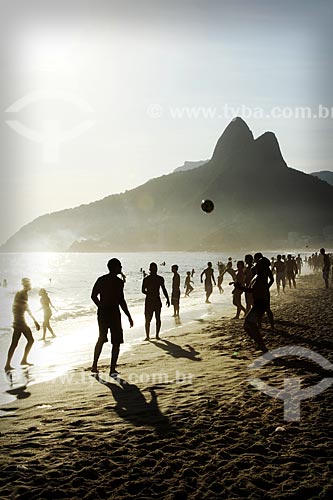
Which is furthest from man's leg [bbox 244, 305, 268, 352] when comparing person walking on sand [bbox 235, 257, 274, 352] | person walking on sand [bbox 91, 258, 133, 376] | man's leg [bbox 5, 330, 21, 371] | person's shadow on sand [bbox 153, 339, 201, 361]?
man's leg [bbox 5, 330, 21, 371]

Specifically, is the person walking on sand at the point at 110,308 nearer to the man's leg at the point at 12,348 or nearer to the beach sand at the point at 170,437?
the beach sand at the point at 170,437

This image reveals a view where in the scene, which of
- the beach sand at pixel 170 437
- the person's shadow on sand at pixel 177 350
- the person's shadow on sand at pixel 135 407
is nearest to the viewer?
the beach sand at pixel 170 437

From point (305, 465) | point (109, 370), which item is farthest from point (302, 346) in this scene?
point (305, 465)

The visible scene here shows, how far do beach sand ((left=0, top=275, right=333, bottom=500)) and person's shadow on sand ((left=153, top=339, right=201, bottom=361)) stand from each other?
86cm

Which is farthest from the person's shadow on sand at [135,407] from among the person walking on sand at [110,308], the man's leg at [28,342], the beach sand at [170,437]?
the man's leg at [28,342]

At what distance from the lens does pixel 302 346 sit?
29.1 feet

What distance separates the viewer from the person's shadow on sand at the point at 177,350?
9.08 m

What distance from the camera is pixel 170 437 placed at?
474 centimetres

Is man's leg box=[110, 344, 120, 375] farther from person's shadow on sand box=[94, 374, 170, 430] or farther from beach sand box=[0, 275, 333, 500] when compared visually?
person's shadow on sand box=[94, 374, 170, 430]

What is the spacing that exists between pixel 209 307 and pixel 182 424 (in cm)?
1465

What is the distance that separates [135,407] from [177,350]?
13.3 ft

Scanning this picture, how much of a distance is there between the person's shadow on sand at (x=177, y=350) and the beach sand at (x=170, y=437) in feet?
2.81

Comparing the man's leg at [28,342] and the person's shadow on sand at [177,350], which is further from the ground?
the man's leg at [28,342]

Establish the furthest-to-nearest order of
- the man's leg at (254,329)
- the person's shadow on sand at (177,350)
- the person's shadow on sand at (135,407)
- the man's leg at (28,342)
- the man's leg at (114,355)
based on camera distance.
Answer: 1. the man's leg at (28,342)
2. the person's shadow on sand at (177,350)
3. the man's leg at (254,329)
4. the man's leg at (114,355)
5. the person's shadow on sand at (135,407)
